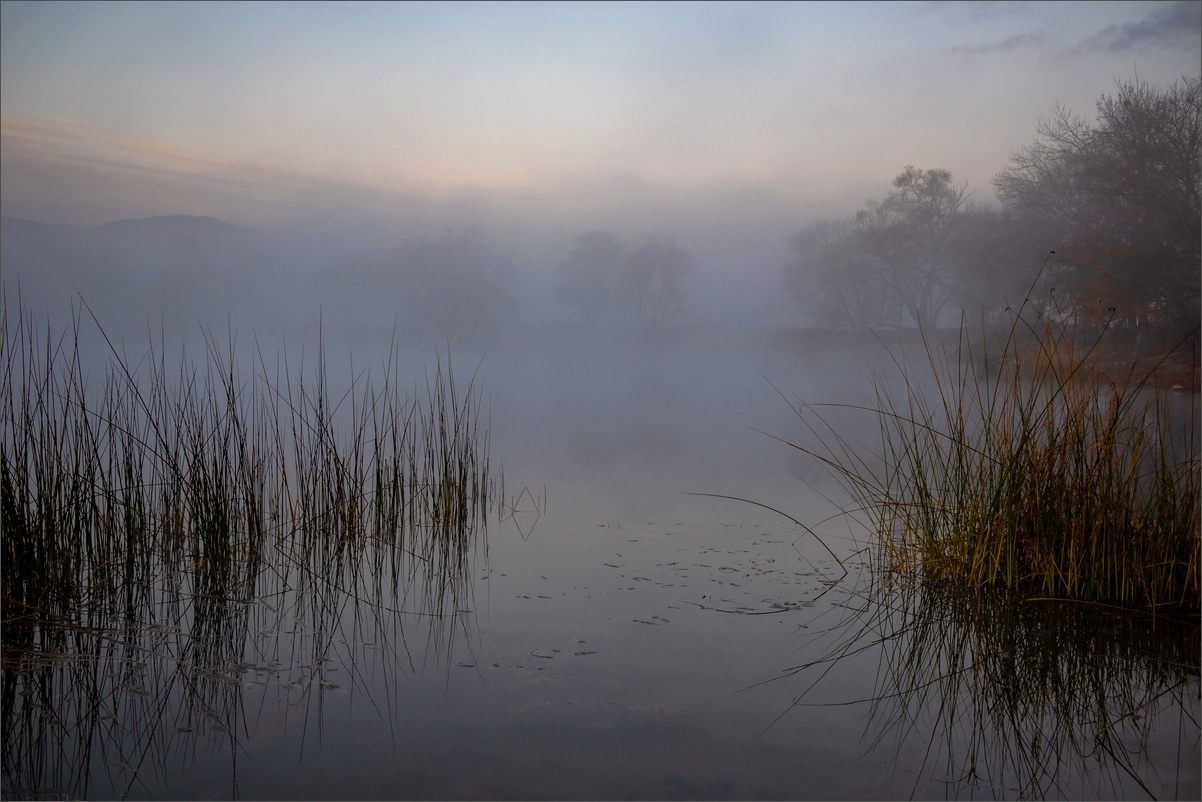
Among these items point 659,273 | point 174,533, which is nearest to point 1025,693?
point 174,533

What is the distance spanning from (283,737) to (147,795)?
279 millimetres

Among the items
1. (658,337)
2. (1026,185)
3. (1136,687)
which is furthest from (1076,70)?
(658,337)

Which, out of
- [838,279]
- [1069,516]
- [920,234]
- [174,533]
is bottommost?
[174,533]

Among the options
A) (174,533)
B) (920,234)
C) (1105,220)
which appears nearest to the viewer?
(174,533)

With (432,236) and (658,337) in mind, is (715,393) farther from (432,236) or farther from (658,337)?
(432,236)

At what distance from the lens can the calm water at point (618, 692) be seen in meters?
1.54

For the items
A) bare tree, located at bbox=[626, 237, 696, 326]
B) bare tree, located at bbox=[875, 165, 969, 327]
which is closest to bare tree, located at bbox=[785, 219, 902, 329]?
bare tree, located at bbox=[875, 165, 969, 327]

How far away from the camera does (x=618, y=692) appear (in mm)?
1922

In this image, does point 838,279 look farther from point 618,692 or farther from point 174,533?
point 618,692

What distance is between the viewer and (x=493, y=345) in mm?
38531

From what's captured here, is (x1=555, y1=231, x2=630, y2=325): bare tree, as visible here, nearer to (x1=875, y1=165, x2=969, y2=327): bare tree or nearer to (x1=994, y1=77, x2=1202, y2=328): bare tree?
(x1=875, y1=165, x2=969, y2=327): bare tree

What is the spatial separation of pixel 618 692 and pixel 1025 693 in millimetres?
1089

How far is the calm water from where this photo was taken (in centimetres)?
154

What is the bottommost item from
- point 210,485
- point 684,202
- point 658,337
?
point 210,485
